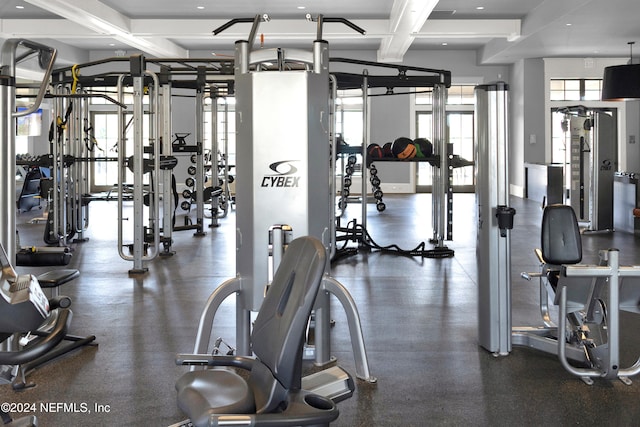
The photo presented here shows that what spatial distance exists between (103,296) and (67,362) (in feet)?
5.58

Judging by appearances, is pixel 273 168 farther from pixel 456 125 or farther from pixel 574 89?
pixel 456 125

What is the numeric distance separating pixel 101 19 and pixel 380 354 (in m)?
8.43

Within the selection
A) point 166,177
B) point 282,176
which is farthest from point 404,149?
point 282,176

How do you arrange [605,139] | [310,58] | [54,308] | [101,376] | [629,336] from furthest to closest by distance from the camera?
[605,139]
[629,336]
[310,58]
[101,376]
[54,308]

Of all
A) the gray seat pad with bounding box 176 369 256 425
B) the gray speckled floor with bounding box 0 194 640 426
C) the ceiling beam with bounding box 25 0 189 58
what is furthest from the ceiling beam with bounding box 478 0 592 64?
the gray seat pad with bounding box 176 369 256 425

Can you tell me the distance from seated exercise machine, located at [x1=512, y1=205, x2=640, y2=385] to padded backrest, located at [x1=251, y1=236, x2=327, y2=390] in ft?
5.15

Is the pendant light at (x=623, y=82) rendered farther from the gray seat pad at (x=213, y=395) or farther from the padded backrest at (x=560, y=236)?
the gray seat pad at (x=213, y=395)

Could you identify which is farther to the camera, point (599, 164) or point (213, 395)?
point (599, 164)

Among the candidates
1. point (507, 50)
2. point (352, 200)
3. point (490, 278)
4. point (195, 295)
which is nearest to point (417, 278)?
point (195, 295)

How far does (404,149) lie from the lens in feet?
24.7

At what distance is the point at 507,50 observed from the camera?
13.5 metres

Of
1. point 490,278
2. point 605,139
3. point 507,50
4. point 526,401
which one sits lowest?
point 526,401

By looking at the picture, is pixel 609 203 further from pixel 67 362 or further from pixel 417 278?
pixel 67 362

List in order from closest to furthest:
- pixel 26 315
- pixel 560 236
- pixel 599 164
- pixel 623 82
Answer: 1. pixel 26 315
2. pixel 560 236
3. pixel 599 164
4. pixel 623 82
